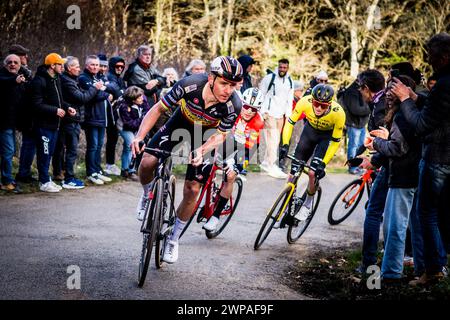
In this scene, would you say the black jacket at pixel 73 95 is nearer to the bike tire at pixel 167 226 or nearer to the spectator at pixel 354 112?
the bike tire at pixel 167 226

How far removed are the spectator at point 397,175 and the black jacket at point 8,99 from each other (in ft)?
21.4

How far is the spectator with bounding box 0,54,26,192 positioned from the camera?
9.97m

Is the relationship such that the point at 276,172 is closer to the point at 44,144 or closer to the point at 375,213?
the point at 44,144

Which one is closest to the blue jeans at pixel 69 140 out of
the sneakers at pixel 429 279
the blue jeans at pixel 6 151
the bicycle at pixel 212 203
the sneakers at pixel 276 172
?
the blue jeans at pixel 6 151

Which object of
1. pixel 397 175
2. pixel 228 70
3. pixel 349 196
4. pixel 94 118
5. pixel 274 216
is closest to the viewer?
pixel 397 175

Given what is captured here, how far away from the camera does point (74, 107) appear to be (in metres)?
10.8

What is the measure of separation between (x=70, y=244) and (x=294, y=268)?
2.87 m

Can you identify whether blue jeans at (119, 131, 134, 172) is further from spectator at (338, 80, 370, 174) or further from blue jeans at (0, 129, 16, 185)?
spectator at (338, 80, 370, 174)

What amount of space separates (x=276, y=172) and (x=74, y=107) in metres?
5.86

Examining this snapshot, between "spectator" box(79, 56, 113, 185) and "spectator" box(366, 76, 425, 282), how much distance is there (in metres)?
6.62

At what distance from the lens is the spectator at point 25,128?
10297 millimetres

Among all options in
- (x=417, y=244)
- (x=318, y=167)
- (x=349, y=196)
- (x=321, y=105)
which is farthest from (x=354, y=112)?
(x=417, y=244)

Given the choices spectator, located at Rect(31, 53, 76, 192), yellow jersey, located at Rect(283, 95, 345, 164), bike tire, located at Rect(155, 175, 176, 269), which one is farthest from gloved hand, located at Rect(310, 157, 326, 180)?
spectator, located at Rect(31, 53, 76, 192)
